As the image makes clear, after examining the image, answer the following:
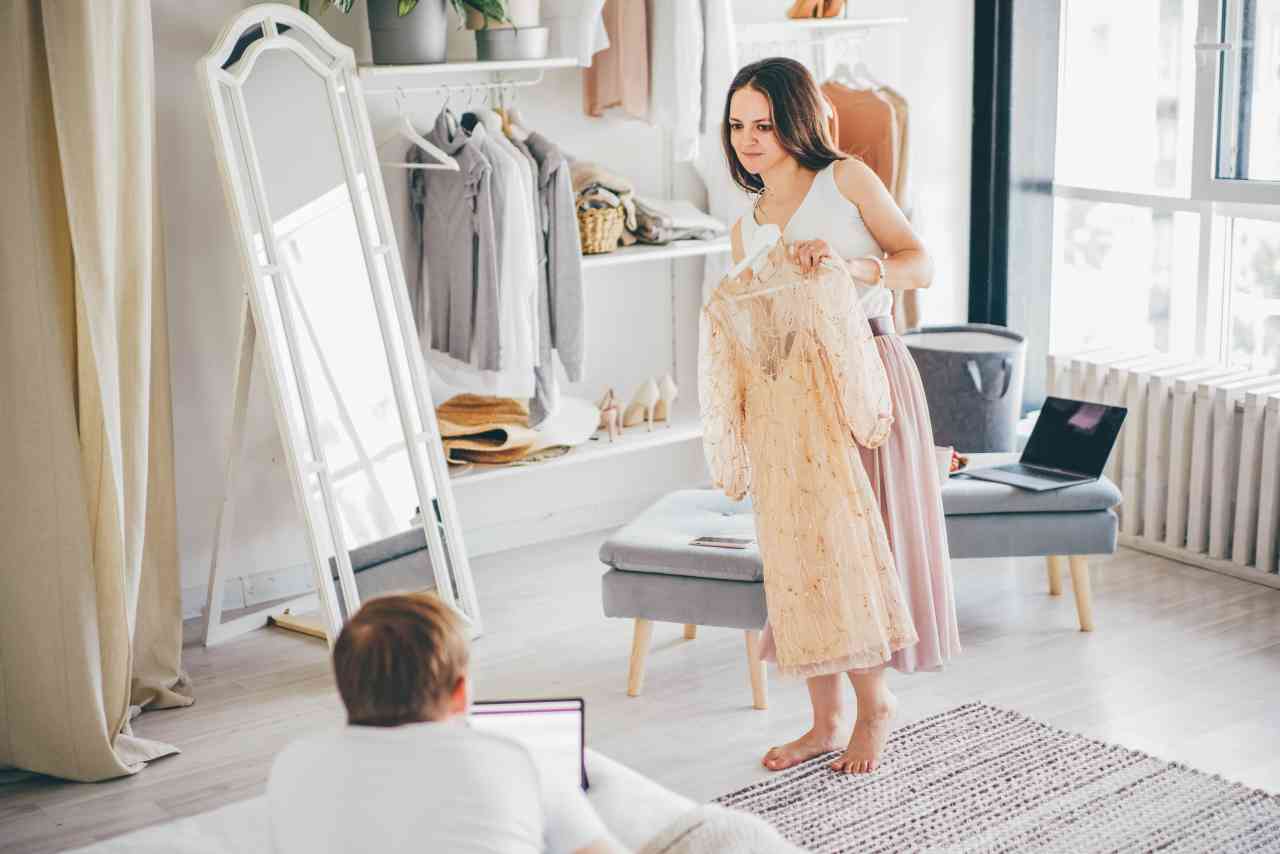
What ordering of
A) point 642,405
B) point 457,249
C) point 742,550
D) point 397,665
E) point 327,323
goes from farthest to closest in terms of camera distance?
1. point 642,405
2. point 457,249
3. point 327,323
4. point 742,550
5. point 397,665

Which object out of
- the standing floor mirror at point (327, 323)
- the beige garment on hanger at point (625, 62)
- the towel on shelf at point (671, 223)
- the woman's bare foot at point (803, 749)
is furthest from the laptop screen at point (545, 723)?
the beige garment on hanger at point (625, 62)

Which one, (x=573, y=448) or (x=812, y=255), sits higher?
(x=812, y=255)

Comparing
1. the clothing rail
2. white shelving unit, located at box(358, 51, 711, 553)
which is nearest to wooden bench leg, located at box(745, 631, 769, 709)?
white shelving unit, located at box(358, 51, 711, 553)

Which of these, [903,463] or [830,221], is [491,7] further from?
[903,463]

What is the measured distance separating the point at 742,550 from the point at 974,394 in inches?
44.2

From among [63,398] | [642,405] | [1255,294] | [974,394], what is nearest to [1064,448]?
[974,394]

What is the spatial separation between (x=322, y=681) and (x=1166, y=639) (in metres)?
2.05

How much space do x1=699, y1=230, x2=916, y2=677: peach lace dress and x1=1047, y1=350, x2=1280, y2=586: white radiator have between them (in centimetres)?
161

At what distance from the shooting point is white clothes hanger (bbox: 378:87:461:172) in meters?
3.82

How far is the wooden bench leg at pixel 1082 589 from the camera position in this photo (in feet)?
12.0

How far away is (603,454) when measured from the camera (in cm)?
419

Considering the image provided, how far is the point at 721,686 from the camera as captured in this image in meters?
3.41

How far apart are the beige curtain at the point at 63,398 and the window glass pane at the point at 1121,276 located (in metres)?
3.02

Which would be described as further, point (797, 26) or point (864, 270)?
point (797, 26)
